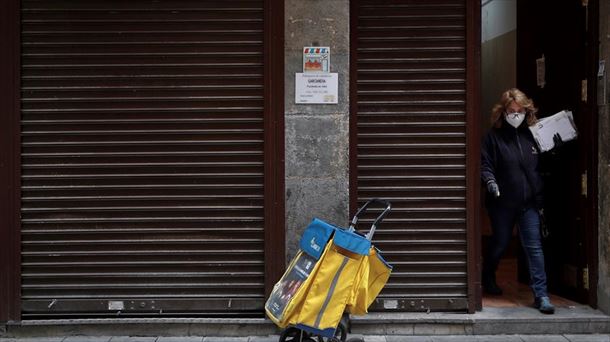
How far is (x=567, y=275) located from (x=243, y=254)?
10.3 feet

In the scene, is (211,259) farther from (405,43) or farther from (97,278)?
(405,43)

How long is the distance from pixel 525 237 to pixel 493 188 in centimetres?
60

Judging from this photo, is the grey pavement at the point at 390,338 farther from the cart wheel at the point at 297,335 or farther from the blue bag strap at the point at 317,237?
the blue bag strap at the point at 317,237

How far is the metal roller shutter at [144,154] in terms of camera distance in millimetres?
5930

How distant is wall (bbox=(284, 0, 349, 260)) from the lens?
585 centimetres

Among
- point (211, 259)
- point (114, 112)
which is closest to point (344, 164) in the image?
point (211, 259)

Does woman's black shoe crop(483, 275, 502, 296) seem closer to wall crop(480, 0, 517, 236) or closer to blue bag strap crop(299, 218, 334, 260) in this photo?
wall crop(480, 0, 517, 236)

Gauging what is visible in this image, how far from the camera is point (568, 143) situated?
6.49m

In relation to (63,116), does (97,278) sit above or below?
below

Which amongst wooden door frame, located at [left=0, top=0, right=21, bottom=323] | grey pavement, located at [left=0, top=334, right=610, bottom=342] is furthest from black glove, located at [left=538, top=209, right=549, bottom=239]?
wooden door frame, located at [left=0, top=0, right=21, bottom=323]

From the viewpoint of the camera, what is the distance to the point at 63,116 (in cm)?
595

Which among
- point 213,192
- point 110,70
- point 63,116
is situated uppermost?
point 110,70

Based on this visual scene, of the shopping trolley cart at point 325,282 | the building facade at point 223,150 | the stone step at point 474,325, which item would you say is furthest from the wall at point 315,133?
the shopping trolley cart at point 325,282

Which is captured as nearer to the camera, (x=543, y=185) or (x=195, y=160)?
(x=195, y=160)
